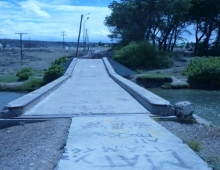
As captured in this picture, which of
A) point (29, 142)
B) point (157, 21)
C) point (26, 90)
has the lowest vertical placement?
point (26, 90)

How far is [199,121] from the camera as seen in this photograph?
11.5m

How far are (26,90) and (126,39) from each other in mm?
26824

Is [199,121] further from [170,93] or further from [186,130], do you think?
[170,93]

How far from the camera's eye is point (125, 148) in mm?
7652

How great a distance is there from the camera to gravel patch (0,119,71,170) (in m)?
7.11

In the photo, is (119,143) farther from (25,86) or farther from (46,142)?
(25,86)

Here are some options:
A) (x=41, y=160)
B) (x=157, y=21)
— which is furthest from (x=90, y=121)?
(x=157, y=21)

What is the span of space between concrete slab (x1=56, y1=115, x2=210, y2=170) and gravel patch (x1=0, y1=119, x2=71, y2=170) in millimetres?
224

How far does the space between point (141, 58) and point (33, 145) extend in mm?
40914

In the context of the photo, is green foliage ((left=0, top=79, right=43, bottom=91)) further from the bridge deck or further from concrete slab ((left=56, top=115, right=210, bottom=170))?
concrete slab ((left=56, top=115, right=210, bottom=170))

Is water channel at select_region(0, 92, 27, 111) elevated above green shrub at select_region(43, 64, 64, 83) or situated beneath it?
situated beneath

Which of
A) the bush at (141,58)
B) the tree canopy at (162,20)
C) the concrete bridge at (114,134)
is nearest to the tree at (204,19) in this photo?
the tree canopy at (162,20)

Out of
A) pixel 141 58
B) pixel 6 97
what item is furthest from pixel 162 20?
pixel 6 97

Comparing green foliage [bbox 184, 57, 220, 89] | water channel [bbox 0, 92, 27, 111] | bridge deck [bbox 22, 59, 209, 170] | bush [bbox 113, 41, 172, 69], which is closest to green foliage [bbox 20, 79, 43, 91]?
water channel [bbox 0, 92, 27, 111]
